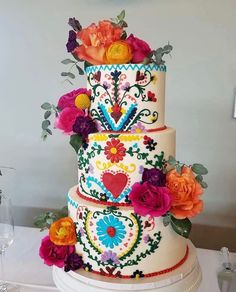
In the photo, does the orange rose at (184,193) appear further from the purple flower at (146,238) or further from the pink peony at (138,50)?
the pink peony at (138,50)

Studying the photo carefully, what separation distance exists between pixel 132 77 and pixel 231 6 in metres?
0.86

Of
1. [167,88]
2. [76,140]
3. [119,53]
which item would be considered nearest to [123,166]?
[76,140]

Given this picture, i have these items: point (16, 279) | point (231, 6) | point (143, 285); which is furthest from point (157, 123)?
point (231, 6)

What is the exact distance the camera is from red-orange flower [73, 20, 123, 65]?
0.77 m

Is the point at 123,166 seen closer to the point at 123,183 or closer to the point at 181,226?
the point at 123,183

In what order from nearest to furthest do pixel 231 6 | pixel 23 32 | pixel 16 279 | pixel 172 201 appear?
pixel 172 201 → pixel 16 279 → pixel 231 6 → pixel 23 32

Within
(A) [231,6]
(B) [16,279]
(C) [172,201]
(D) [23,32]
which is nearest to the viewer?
(C) [172,201]

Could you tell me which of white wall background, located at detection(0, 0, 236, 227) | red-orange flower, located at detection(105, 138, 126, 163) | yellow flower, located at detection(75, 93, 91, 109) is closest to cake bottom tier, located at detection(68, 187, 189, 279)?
red-orange flower, located at detection(105, 138, 126, 163)

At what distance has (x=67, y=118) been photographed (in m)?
0.82

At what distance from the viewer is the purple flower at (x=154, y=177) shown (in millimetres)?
755

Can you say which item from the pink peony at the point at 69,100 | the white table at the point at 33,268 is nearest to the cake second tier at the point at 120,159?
the pink peony at the point at 69,100

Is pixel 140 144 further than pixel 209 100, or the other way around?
pixel 209 100

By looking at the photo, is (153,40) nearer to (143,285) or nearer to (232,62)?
(232,62)

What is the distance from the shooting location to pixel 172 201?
0.75 meters
